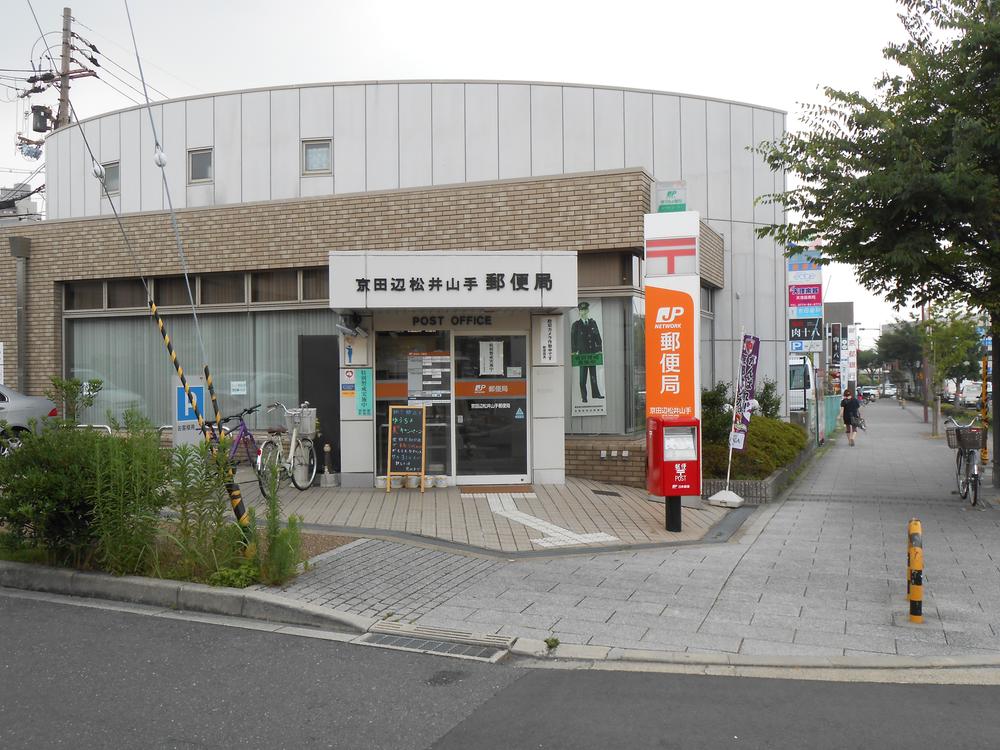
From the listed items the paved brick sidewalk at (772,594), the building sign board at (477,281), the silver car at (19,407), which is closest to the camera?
the paved brick sidewalk at (772,594)

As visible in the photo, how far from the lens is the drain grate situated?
18.2ft

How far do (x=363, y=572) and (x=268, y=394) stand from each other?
7.89 m

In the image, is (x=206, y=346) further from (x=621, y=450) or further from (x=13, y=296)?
(x=621, y=450)

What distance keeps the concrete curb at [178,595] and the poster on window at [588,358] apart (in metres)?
7.54

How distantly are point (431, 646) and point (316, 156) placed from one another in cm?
1437

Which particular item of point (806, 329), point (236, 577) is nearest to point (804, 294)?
point (806, 329)

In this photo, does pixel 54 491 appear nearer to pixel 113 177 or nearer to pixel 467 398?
pixel 467 398

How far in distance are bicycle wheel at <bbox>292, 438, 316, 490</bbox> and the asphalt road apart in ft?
20.7

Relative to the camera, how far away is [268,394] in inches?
579

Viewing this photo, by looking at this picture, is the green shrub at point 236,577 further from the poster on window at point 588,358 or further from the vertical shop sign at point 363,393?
the poster on window at point 588,358

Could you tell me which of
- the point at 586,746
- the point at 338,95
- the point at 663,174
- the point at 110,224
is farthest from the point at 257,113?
the point at 586,746

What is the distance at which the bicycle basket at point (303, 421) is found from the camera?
1210 centimetres

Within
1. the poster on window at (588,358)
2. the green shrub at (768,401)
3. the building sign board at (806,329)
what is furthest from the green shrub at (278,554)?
the building sign board at (806,329)

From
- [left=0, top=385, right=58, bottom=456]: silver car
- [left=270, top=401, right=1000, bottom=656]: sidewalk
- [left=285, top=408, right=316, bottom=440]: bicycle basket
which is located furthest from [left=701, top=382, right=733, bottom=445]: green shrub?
[left=0, top=385, right=58, bottom=456]: silver car
